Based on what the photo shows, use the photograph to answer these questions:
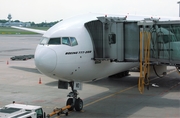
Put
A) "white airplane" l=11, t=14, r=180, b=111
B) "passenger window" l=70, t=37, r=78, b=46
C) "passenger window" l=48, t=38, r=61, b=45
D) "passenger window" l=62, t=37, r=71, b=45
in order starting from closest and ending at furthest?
"white airplane" l=11, t=14, r=180, b=111 → "passenger window" l=48, t=38, r=61, b=45 → "passenger window" l=62, t=37, r=71, b=45 → "passenger window" l=70, t=37, r=78, b=46

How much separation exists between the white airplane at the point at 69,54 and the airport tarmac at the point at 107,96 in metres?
1.79

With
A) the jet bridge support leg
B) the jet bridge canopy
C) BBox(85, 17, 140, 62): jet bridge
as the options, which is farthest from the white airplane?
the jet bridge canopy

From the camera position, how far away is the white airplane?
17.3 m

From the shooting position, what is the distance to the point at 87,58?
18.7 m

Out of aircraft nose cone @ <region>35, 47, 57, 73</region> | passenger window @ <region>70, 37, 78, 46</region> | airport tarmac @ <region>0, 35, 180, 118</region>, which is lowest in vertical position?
airport tarmac @ <region>0, 35, 180, 118</region>

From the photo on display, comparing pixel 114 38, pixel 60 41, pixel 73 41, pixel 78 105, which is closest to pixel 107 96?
pixel 78 105

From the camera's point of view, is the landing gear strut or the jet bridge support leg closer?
the landing gear strut

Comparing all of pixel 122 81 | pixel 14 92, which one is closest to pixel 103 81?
pixel 122 81

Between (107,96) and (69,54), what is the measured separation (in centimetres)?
647

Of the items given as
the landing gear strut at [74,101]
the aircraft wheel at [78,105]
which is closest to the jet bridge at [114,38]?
the landing gear strut at [74,101]

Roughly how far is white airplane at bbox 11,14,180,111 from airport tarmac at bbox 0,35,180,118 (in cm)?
179

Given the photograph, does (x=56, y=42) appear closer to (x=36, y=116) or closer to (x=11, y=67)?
(x=36, y=116)

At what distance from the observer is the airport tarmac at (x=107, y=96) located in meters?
19.2

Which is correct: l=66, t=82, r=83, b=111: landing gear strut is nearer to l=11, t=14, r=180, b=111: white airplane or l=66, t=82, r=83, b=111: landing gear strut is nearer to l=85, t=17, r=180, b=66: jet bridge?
l=11, t=14, r=180, b=111: white airplane
